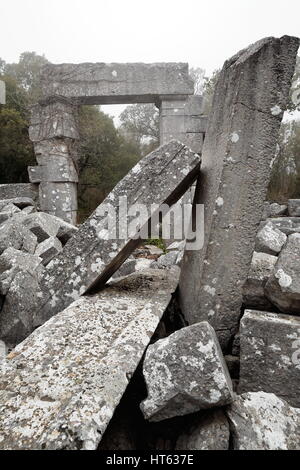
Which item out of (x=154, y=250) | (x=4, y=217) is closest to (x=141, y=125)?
(x=154, y=250)

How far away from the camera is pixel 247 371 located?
1.65 meters

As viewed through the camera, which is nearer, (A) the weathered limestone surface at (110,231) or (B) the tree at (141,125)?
(A) the weathered limestone surface at (110,231)

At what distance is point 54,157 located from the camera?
24.8ft

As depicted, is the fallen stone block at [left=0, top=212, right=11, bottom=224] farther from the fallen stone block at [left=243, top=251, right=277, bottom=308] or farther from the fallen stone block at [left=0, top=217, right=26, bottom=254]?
the fallen stone block at [left=243, top=251, right=277, bottom=308]

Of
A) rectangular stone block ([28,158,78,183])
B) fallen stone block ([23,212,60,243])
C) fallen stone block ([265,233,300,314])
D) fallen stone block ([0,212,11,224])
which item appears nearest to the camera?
fallen stone block ([265,233,300,314])

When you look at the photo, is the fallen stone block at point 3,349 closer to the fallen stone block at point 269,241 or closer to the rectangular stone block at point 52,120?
the fallen stone block at point 269,241

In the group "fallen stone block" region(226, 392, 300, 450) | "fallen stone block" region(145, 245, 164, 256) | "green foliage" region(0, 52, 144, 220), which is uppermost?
"green foliage" region(0, 52, 144, 220)

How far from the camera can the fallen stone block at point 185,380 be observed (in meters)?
1.27

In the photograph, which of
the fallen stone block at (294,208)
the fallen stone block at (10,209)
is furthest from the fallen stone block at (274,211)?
the fallen stone block at (10,209)

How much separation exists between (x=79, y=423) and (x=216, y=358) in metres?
0.63

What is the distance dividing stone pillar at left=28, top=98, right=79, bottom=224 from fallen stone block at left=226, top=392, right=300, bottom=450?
6.64m

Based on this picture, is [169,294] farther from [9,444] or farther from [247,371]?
[9,444]

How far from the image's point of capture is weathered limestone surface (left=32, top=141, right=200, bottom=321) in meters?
2.10

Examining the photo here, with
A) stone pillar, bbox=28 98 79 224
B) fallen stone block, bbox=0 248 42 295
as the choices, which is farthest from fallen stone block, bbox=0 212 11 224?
stone pillar, bbox=28 98 79 224
